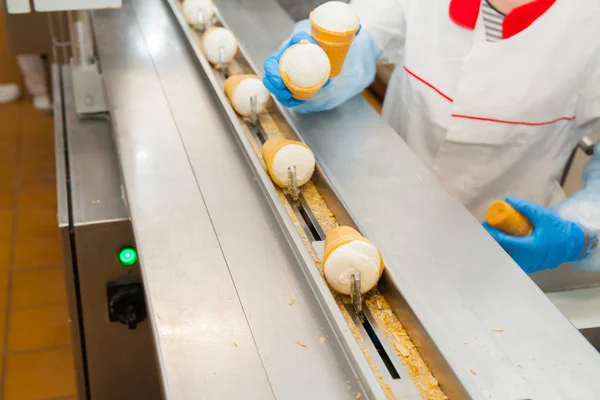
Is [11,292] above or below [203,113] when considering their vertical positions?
below

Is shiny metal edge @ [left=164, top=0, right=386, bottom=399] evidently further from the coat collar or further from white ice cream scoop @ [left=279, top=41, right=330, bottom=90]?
the coat collar

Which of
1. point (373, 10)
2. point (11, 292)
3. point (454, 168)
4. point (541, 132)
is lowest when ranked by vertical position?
point (11, 292)

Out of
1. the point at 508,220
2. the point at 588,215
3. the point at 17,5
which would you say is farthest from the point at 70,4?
the point at 588,215

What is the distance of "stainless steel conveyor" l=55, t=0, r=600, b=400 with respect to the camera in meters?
0.78

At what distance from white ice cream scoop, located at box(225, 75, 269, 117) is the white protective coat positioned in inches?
14.8

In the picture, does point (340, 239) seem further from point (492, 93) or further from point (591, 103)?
point (591, 103)

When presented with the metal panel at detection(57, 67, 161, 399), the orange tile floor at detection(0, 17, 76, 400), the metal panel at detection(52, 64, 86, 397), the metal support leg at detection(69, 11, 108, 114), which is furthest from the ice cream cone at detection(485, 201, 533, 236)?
the orange tile floor at detection(0, 17, 76, 400)

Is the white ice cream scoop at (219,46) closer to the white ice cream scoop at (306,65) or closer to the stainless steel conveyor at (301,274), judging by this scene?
the stainless steel conveyor at (301,274)

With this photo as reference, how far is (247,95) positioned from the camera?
1.26 metres

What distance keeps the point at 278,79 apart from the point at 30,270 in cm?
182

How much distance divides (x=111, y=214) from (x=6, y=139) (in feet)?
8.02

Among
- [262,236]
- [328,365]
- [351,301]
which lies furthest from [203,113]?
[328,365]

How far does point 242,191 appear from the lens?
43.1 inches

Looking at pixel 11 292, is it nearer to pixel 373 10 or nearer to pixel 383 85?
pixel 373 10
